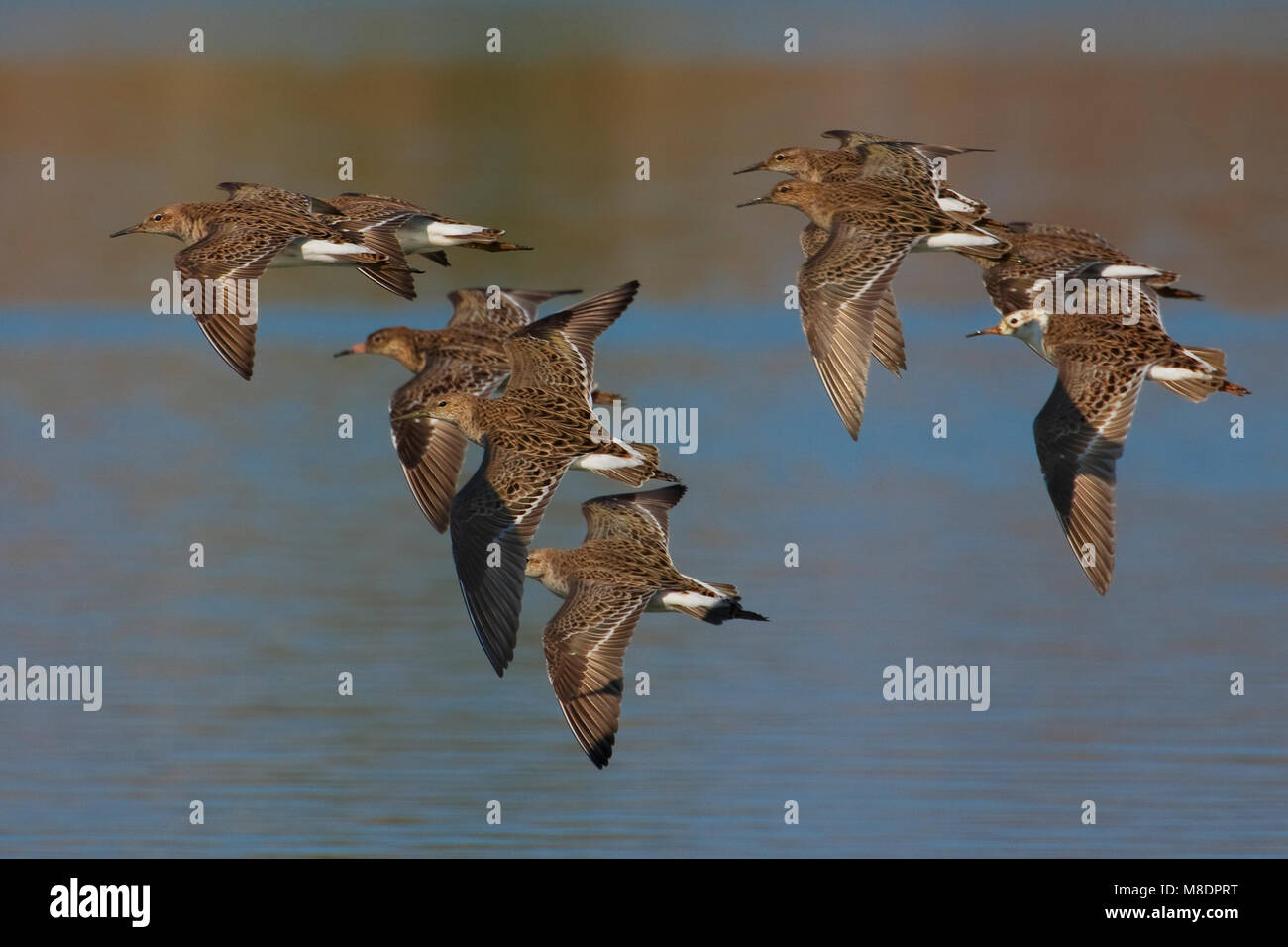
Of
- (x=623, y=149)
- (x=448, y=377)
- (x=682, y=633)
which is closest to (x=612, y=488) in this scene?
(x=682, y=633)

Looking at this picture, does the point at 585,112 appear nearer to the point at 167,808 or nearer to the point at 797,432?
the point at 797,432

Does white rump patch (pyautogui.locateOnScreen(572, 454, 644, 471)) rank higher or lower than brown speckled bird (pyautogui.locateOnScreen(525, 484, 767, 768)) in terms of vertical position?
higher

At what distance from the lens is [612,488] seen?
2152cm

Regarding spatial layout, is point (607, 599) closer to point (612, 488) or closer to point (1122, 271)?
point (1122, 271)

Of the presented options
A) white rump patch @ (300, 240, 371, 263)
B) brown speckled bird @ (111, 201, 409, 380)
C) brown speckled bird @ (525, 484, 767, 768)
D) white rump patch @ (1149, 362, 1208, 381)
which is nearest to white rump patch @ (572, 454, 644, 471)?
brown speckled bird @ (525, 484, 767, 768)

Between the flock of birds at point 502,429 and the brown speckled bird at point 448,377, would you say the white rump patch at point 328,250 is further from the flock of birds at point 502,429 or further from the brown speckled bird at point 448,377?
the brown speckled bird at point 448,377

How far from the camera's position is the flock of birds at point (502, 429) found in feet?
40.4

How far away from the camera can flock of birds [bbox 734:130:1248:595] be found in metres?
13.5

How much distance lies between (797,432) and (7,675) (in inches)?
379

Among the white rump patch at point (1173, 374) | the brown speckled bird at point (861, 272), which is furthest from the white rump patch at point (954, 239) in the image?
the white rump patch at point (1173, 374)

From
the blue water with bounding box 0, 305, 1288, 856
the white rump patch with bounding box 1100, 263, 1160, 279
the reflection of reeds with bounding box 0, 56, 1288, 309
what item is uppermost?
the reflection of reeds with bounding box 0, 56, 1288, 309

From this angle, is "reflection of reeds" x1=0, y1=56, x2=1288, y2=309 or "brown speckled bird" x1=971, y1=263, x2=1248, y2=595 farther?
"reflection of reeds" x1=0, y1=56, x2=1288, y2=309

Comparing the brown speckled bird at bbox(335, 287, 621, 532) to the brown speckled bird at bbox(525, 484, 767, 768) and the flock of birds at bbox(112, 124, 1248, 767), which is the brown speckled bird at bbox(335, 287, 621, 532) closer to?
the flock of birds at bbox(112, 124, 1248, 767)

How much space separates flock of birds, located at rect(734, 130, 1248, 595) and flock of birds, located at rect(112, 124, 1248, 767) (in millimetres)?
13
